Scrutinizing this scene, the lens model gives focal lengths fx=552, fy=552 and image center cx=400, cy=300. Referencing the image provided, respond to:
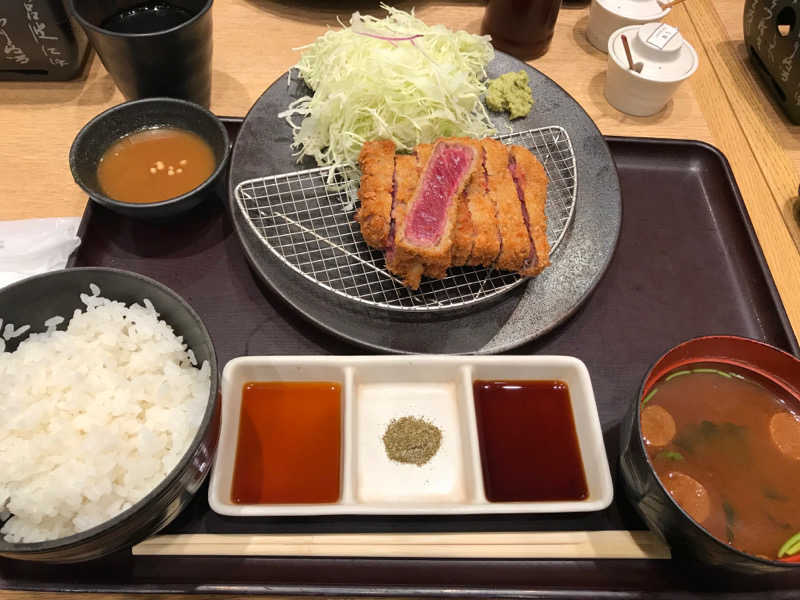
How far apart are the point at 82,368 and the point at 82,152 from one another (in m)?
1.04

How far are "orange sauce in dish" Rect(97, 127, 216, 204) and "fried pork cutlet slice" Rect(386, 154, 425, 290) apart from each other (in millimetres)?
800

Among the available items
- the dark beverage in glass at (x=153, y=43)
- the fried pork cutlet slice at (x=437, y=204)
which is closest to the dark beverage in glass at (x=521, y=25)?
the fried pork cutlet slice at (x=437, y=204)

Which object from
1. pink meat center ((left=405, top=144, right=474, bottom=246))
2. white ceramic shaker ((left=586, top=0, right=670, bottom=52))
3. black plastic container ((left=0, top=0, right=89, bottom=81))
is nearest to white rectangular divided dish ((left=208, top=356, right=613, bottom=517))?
pink meat center ((left=405, top=144, right=474, bottom=246))

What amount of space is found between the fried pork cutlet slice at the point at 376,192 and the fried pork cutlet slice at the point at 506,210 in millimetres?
423

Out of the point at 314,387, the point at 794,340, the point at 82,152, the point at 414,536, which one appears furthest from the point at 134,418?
the point at 794,340

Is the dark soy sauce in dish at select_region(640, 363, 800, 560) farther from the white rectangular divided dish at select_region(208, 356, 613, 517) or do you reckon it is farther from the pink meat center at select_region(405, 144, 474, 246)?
the pink meat center at select_region(405, 144, 474, 246)

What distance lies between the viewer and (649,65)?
112 inches

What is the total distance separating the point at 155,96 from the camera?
2.58 meters

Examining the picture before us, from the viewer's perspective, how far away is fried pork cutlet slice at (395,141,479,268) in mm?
2068

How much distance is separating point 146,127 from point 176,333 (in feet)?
3.78

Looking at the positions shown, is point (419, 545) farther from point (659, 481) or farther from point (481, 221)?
point (481, 221)

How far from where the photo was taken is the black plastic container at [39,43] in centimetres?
246

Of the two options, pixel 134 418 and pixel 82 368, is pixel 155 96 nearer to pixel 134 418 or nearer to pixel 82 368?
pixel 82 368

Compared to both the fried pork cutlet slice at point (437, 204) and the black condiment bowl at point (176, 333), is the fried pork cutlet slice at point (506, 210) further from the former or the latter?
the black condiment bowl at point (176, 333)
